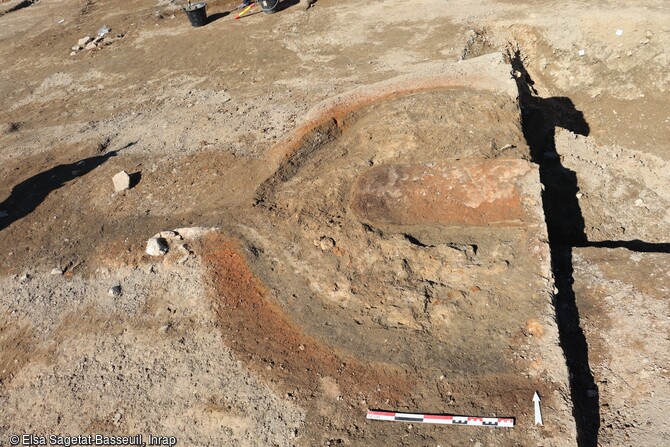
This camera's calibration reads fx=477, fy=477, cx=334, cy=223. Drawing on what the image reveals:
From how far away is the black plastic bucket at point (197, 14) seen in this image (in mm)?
13047

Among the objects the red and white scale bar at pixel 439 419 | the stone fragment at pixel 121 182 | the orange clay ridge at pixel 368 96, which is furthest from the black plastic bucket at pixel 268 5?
the red and white scale bar at pixel 439 419

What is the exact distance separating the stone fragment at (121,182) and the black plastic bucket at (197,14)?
306 inches

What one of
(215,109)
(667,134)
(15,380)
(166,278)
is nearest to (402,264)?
(166,278)

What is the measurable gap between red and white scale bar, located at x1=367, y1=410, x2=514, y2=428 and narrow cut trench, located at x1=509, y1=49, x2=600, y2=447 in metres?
0.59

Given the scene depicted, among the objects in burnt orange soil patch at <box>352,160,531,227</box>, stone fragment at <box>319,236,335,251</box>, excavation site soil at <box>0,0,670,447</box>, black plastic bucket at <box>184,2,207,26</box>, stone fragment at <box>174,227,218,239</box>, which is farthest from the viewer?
black plastic bucket at <box>184,2,207,26</box>

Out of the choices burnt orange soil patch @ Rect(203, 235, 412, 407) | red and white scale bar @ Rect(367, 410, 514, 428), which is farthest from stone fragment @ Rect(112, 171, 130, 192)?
red and white scale bar @ Rect(367, 410, 514, 428)

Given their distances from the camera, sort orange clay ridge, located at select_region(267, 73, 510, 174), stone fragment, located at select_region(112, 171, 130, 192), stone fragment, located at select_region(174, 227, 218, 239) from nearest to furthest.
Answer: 1. stone fragment, located at select_region(174, 227, 218, 239)
2. stone fragment, located at select_region(112, 171, 130, 192)
3. orange clay ridge, located at select_region(267, 73, 510, 174)

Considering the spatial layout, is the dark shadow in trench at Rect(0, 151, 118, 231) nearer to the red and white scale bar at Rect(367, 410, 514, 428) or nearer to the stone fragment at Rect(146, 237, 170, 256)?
the stone fragment at Rect(146, 237, 170, 256)

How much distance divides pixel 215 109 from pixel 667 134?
807 centimetres

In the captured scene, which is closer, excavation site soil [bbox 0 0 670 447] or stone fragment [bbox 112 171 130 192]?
excavation site soil [bbox 0 0 670 447]

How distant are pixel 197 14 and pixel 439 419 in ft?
41.6

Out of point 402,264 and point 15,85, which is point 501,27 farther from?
point 15,85

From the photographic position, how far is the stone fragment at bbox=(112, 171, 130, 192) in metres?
7.07

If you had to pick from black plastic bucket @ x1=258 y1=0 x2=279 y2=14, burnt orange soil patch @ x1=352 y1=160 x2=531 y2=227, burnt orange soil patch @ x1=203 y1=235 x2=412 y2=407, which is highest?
black plastic bucket @ x1=258 y1=0 x2=279 y2=14
